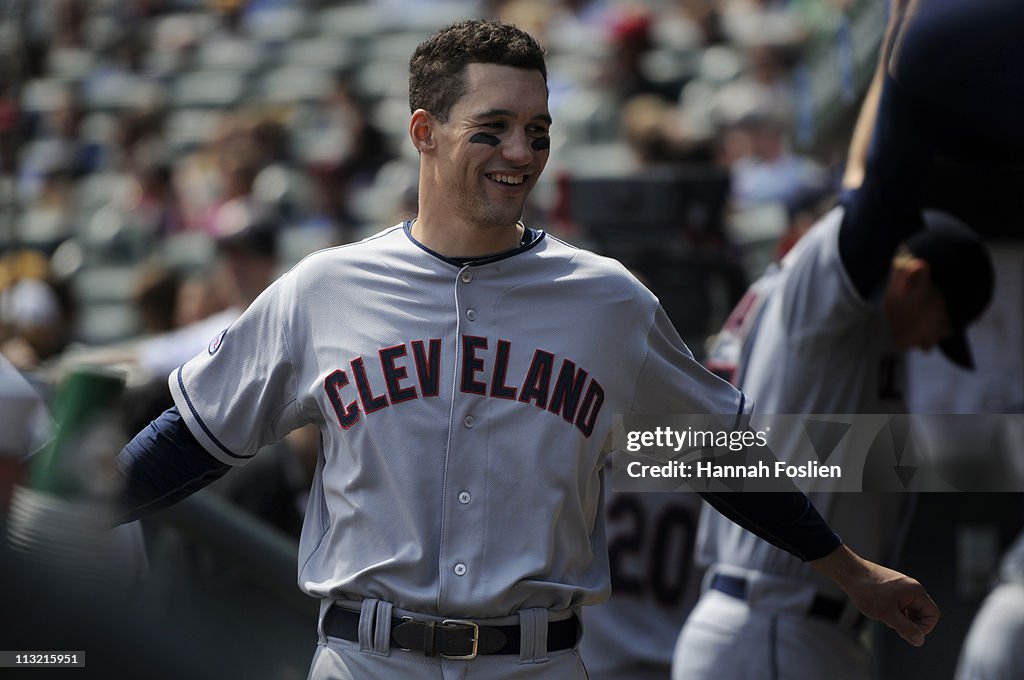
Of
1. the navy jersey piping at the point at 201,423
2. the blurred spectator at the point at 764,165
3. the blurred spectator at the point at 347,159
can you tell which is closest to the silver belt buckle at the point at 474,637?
the navy jersey piping at the point at 201,423

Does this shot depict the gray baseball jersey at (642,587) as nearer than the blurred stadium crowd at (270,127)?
Yes

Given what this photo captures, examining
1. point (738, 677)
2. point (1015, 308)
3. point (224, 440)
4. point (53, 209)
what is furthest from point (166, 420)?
point (53, 209)

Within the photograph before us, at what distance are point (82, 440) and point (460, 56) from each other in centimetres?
95

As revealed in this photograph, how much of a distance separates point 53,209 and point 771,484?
36.1 feet

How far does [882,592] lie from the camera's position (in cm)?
263

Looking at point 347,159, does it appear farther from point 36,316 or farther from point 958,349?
point 958,349

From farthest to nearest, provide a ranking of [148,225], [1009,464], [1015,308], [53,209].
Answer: [53,209], [148,225], [1015,308], [1009,464]

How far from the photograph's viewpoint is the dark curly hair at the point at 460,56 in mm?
2473

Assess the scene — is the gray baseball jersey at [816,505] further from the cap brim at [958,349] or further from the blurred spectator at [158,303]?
the blurred spectator at [158,303]

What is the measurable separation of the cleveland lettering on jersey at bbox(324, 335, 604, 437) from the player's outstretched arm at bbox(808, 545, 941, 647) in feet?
1.85

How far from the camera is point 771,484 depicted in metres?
2.60

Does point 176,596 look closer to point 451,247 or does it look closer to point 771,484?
point 451,247

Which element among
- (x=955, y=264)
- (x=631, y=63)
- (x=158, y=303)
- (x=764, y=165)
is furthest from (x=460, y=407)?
(x=631, y=63)

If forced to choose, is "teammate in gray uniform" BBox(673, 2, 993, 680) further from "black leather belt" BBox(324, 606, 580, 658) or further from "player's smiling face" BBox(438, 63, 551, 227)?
"black leather belt" BBox(324, 606, 580, 658)
